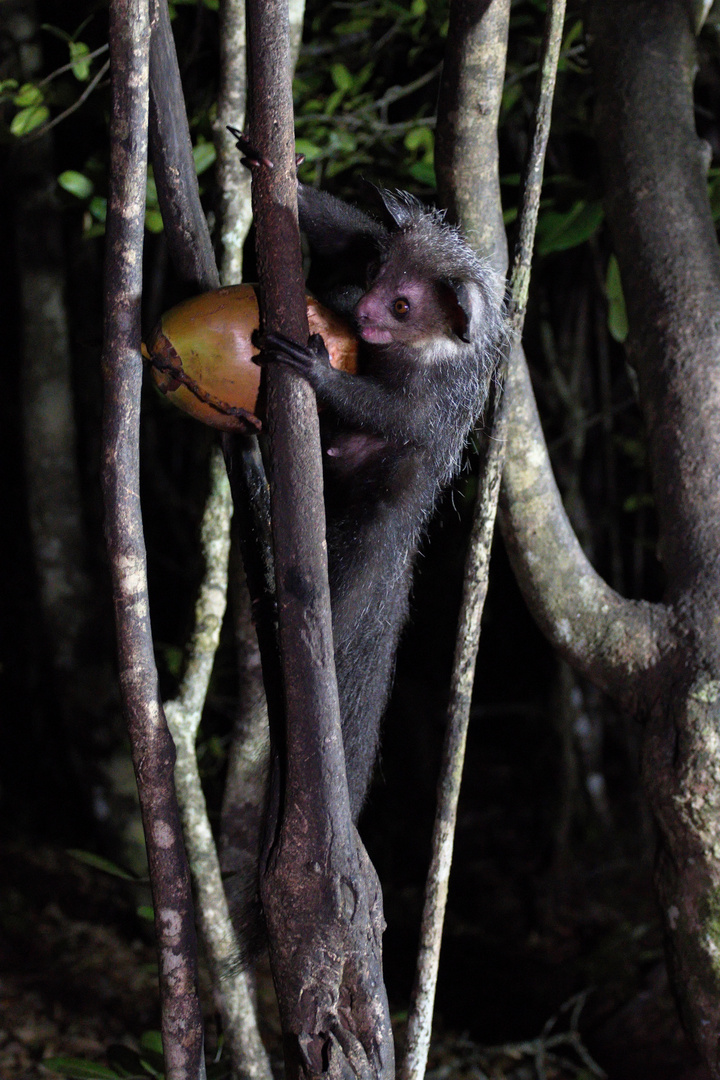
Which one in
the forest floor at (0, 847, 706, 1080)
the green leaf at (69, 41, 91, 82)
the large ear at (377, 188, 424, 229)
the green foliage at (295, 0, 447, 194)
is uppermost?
the green foliage at (295, 0, 447, 194)

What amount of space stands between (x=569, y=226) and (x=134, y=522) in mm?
1781

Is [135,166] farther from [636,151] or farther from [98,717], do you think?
[98,717]

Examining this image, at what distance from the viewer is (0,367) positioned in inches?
194

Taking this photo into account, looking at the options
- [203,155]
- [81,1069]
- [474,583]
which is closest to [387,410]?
[474,583]

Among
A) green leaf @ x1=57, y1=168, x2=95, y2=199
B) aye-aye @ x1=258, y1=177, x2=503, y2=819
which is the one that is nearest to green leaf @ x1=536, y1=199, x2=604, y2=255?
aye-aye @ x1=258, y1=177, x2=503, y2=819

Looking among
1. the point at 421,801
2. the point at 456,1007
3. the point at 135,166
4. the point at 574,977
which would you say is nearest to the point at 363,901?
the point at 135,166

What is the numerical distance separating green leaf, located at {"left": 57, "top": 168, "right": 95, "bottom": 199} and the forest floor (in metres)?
2.54

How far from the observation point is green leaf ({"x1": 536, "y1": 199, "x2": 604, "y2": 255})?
2551 mm

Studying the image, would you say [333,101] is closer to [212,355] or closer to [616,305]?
[616,305]

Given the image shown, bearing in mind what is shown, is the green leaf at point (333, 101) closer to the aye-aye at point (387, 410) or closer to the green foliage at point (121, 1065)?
the aye-aye at point (387, 410)

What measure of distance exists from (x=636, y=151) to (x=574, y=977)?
10.5 ft

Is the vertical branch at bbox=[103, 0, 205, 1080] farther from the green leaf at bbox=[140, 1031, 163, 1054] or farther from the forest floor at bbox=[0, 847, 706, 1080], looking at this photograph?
the forest floor at bbox=[0, 847, 706, 1080]

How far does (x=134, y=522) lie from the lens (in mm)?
1407

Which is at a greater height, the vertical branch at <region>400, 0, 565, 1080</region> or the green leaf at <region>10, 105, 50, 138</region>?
the green leaf at <region>10, 105, 50, 138</region>
